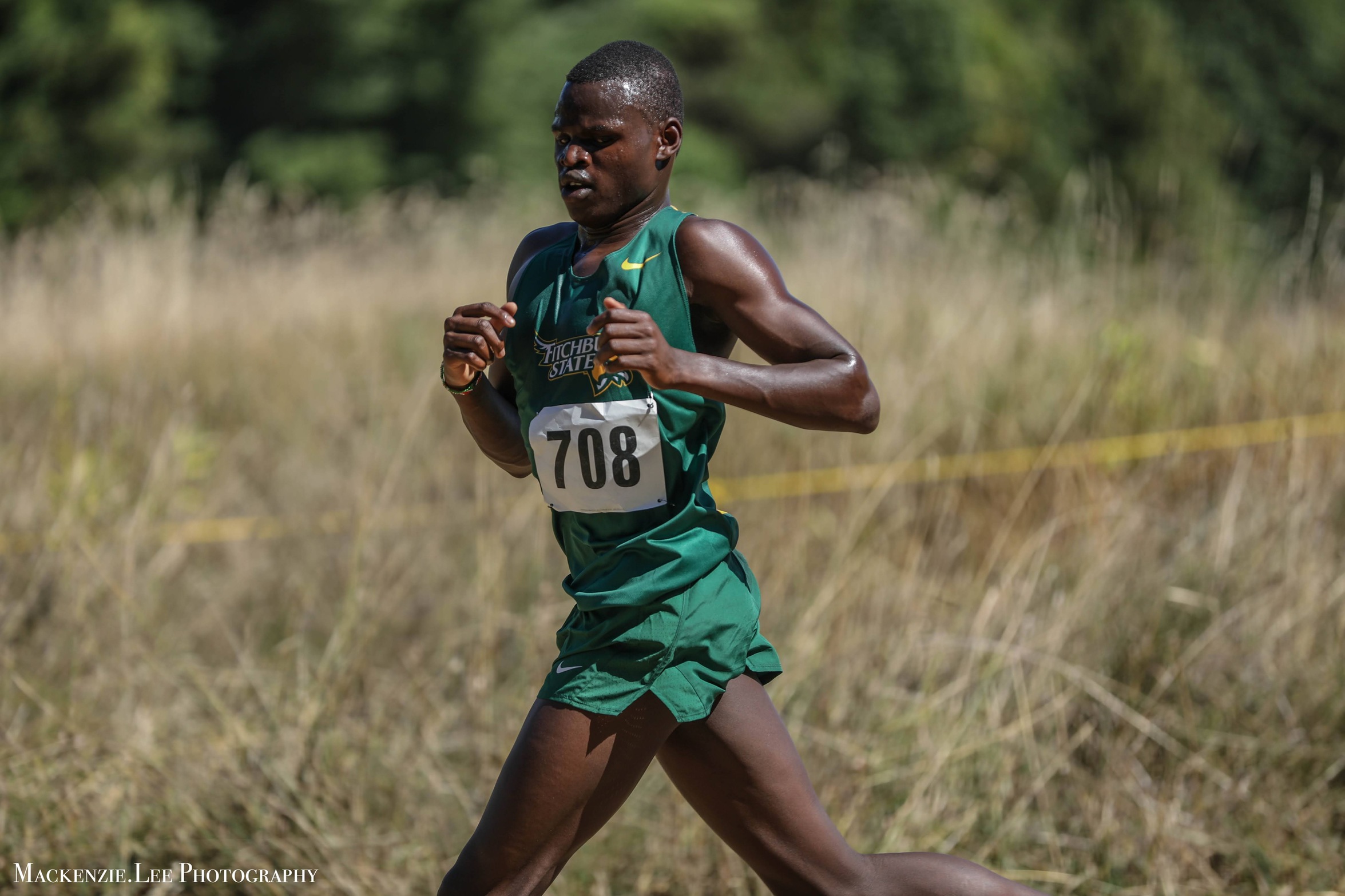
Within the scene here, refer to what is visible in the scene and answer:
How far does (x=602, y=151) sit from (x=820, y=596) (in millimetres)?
1967

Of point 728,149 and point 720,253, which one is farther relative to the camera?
point 728,149

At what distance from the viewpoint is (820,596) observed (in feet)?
12.5

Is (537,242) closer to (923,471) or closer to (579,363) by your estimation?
(579,363)

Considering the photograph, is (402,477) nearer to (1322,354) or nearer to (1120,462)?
(1120,462)

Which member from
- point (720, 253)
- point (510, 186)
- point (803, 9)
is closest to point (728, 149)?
point (803, 9)

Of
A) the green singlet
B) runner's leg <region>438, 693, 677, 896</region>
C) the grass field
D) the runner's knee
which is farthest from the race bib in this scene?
the grass field

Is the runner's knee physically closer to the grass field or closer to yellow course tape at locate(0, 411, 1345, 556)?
the grass field

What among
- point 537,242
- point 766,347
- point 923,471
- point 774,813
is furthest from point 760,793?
point 923,471

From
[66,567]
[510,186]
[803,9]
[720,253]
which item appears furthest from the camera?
[803,9]

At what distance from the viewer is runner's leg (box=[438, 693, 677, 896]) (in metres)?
2.13

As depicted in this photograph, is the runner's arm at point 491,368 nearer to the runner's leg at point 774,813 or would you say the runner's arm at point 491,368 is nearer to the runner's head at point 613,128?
the runner's head at point 613,128

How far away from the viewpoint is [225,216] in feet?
28.3

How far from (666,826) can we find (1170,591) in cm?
169

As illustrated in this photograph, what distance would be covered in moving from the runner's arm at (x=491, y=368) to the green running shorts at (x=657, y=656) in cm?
38
